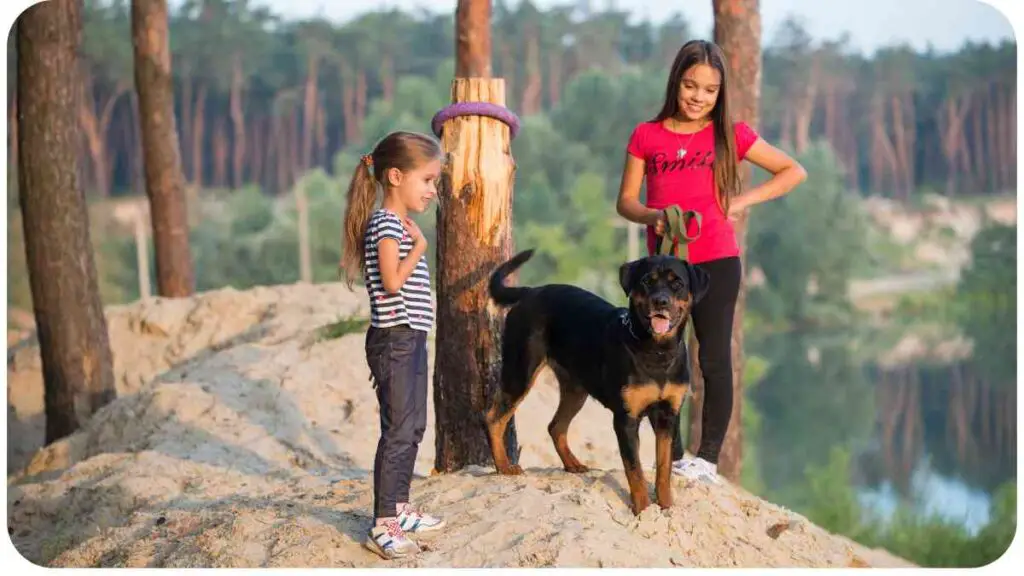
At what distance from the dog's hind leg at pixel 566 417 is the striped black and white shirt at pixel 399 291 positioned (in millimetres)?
1001

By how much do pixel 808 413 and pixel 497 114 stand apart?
22.3 meters

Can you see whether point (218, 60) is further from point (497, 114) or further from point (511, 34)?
point (497, 114)

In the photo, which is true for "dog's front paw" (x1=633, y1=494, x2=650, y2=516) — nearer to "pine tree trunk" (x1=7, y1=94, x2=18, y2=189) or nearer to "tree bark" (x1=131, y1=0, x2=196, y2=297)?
"tree bark" (x1=131, y1=0, x2=196, y2=297)

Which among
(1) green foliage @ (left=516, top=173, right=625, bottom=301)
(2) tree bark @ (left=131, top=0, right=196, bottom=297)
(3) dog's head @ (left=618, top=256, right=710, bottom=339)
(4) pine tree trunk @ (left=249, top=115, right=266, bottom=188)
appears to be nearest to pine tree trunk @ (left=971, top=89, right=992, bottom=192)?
(1) green foliage @ (left=516, top=173, right=625, bottom=301)

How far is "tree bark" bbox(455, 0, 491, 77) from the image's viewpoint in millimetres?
11680

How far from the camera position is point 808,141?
42.2 metres

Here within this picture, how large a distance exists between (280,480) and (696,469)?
104 inches

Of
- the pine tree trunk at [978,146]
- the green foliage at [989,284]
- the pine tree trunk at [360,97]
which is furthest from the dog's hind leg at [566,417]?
the pine tree trunk at [360,97]

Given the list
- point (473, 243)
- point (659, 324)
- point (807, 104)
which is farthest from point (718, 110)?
point (807, 104)

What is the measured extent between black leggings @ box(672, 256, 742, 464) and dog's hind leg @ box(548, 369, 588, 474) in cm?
49

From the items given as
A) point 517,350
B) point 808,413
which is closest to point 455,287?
point 517,350

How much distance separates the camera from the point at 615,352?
→ 17.8ft

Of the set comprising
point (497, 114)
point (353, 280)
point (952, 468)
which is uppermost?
point (497, 114)

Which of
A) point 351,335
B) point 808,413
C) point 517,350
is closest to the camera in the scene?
point 517,350
